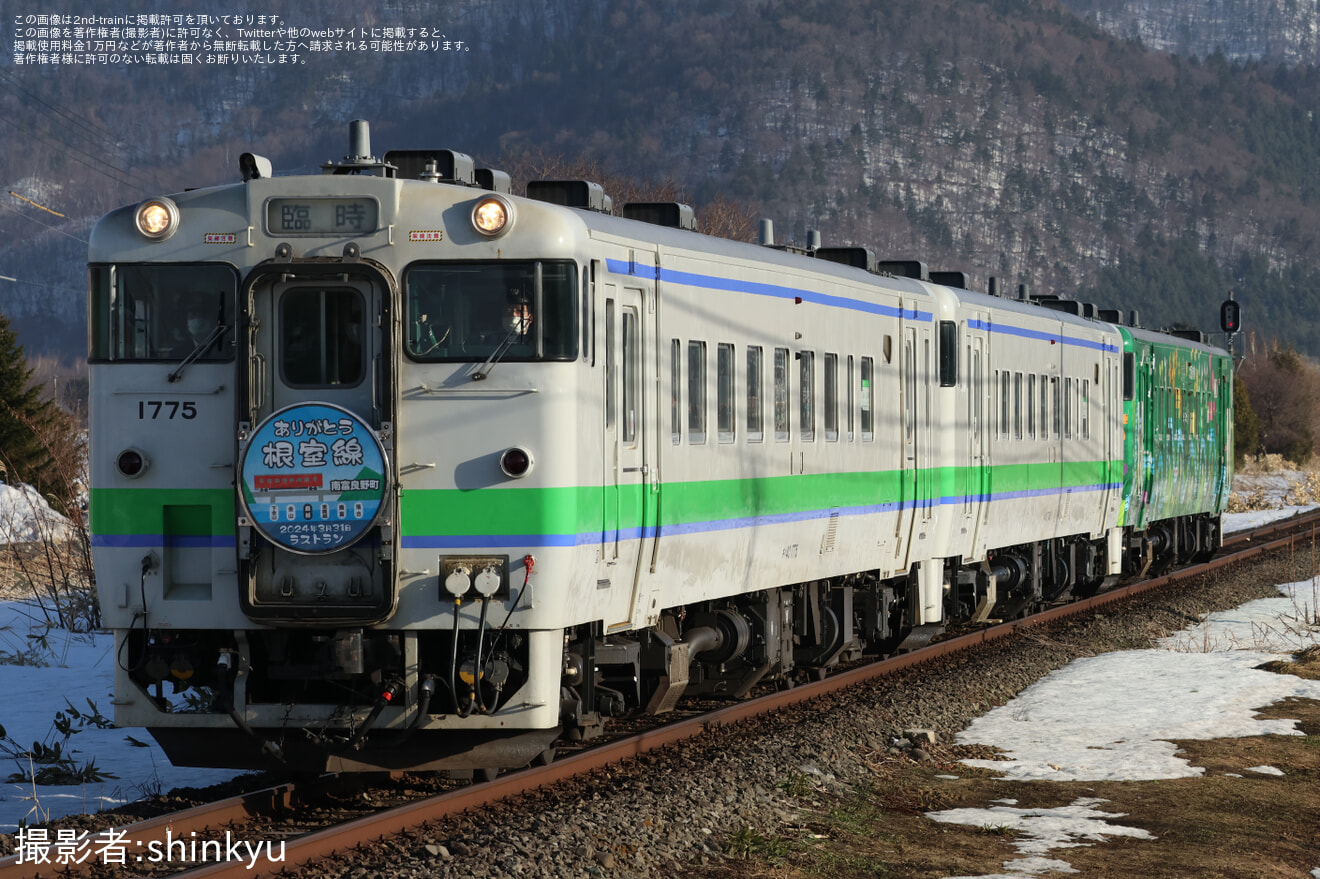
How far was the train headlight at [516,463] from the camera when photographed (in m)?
9.61

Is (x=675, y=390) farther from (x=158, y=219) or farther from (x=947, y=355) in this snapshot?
(x=947, y=355)

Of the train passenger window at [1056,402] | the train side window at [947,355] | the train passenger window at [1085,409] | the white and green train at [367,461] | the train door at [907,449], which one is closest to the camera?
the white and green train at [367,461]

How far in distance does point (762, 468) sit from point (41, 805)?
17.7 feet

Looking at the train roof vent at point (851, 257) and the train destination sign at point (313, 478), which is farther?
the train roof vent at point (851, 257)

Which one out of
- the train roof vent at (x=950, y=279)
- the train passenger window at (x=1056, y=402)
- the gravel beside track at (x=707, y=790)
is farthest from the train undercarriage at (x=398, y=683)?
the train passenger window at (x=1056, y=402)

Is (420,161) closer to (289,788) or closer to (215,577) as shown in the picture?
(215,577)

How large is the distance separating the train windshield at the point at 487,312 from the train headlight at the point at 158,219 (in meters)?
1.34

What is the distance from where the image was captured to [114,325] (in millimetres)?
9844

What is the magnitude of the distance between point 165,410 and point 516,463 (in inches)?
77.8

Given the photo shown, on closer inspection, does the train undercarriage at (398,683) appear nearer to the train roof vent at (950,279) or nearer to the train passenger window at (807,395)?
the train passenger window at (807,395)

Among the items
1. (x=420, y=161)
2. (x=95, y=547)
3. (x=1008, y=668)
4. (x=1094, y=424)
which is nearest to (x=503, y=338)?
(x=420, y=161)

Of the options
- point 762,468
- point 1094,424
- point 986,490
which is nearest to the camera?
point 762,468

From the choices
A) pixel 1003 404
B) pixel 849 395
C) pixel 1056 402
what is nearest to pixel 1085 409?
pixel 1056 402

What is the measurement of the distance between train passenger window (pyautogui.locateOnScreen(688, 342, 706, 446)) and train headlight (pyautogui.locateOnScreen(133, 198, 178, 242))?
353 centimetres
